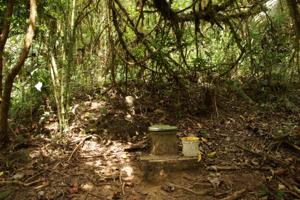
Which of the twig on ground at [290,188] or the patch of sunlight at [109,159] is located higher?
the patch of sunlight at [109,159]

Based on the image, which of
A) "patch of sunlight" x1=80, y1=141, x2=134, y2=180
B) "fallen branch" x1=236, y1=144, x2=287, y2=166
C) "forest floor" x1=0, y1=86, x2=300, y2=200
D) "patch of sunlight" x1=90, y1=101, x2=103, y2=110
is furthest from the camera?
"patch of sunlight" x1=90, y1=101, x2=103, y2=110

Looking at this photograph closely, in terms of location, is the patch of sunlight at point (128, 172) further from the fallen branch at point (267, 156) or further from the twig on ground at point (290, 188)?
the twig on ground at point (290, 188)

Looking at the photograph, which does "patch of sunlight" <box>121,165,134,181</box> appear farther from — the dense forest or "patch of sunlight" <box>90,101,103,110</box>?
"patch of sunlight" <box>90,101,103,110</box>

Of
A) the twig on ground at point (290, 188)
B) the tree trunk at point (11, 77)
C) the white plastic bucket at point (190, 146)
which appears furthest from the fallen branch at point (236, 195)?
the tree trunk at point (11, 77)

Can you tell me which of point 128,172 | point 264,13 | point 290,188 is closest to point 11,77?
point 128,172

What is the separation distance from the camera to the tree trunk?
3910 millimetres

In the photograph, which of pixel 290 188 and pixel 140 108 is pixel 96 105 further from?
pixel 290 188

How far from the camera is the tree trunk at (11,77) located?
3.91 metres

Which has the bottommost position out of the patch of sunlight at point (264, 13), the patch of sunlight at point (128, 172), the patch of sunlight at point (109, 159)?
the patch of sunlight at point (128, 172)

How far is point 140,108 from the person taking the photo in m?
5.12

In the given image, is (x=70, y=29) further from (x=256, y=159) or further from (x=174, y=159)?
(x=256, y=159)

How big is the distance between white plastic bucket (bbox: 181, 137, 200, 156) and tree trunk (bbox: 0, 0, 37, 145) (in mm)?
2033

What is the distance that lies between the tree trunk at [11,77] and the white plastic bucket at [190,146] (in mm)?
2033

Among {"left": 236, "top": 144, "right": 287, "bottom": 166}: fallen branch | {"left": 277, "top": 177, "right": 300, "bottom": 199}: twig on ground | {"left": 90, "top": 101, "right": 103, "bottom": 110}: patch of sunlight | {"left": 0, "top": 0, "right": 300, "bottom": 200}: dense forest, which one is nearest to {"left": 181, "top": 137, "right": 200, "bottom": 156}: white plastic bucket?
{"left": 0, "top": 0, "right": 300, "bottom": 200}: dense forest
